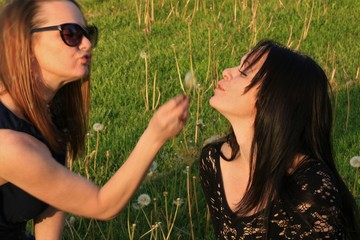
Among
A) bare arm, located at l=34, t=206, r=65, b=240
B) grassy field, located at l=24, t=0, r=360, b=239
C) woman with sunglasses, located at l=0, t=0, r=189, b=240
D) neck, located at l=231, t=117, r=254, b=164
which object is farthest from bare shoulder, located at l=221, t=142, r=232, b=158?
bare arm, located at l=34, t=206, r=65, b=240

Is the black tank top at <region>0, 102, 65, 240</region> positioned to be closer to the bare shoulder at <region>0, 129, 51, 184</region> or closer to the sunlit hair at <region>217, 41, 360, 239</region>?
the bare shoulder at <region>0, 129, 51, 184</region>

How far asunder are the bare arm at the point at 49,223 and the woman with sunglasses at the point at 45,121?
0.17m

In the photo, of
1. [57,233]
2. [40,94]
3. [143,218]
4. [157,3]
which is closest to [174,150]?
[143,218]

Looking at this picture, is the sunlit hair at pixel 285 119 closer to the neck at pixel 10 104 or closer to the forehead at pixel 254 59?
the forehead at pixel 254 59

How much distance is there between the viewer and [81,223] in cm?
364

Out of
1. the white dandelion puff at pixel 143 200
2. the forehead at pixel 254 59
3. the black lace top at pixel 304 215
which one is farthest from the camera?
the white dandelion puff at pixel 143 200

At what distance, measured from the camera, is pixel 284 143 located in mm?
2666

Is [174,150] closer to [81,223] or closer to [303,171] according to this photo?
[81,223]

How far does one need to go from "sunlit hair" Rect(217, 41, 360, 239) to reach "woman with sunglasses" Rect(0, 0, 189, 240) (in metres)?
0.51

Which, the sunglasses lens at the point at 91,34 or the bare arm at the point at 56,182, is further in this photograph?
the sunglasses lens at the point at 91,34

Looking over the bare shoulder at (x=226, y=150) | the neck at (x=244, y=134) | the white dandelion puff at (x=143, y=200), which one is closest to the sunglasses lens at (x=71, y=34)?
the neck at (x=244, y=134)

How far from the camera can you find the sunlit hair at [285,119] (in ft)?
8.70

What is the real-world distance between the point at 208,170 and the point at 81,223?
886mm

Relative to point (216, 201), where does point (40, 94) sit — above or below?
above
